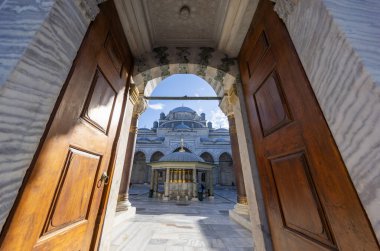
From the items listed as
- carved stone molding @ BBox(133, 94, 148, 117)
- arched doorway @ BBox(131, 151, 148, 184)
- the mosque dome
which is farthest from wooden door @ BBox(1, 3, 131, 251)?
the mosque dome

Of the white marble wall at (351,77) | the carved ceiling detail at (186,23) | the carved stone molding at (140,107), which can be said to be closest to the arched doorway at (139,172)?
the carved stone molding at (140,107)

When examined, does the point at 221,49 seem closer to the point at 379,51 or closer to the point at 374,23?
the point at 374,23

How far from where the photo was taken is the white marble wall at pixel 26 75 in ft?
2.53

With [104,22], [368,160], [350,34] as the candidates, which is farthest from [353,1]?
[104,22]

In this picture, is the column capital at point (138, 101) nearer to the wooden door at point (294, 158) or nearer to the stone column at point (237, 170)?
the wooden door at point (294, 158)

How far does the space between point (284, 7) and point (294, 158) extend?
1.26 meters

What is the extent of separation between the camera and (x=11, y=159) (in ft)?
2.58

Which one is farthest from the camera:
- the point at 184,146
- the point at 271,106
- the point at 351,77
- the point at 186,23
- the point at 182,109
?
the point at 182,109

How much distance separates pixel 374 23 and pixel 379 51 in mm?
278

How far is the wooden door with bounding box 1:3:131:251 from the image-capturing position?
0.95 m

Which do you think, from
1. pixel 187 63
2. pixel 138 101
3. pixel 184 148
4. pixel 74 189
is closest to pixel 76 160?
pixel 74 189

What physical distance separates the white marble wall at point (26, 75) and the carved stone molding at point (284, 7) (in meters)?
1.69

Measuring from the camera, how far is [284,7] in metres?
1.34

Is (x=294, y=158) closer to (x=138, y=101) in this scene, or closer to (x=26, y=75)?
(x=26, y=75)
